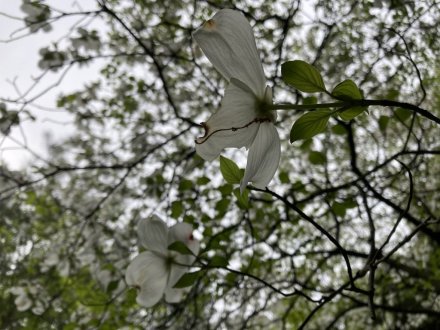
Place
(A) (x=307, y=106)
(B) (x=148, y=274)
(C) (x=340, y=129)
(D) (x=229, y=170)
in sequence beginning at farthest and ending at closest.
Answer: (C) (x=340, y=129) → (B) (x=148, y=274) → (D) (x=229, y=170) → (A) (x=307, y=106)

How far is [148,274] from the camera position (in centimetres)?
89

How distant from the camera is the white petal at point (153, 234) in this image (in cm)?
88

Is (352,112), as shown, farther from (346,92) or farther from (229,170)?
(229,170)

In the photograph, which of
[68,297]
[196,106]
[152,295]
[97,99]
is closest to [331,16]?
[196,106]

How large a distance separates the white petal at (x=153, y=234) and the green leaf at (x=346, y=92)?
1.88 ft

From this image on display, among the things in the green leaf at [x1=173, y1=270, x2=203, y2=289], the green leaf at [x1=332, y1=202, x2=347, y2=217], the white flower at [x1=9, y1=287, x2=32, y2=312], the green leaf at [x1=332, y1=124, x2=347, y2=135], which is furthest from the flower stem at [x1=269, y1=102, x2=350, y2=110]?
the white flower at [x1=9, y1=287, x2=32, y2=312]

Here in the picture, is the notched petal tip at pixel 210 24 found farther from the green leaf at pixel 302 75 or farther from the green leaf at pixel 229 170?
the green leaf at pixel 229 170

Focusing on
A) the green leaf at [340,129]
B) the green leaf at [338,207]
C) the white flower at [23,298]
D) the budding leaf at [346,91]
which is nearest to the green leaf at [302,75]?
the budding leaf at [346,91]

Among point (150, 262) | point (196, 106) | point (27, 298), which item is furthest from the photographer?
point (196, 106)

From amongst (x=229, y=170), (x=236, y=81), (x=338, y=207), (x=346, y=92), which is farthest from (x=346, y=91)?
(x=338, y=207)

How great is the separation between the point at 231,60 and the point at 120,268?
1.33 metres

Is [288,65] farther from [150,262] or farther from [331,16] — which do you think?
[331,16]

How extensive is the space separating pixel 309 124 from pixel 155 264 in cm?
56

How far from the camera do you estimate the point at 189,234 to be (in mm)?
920
